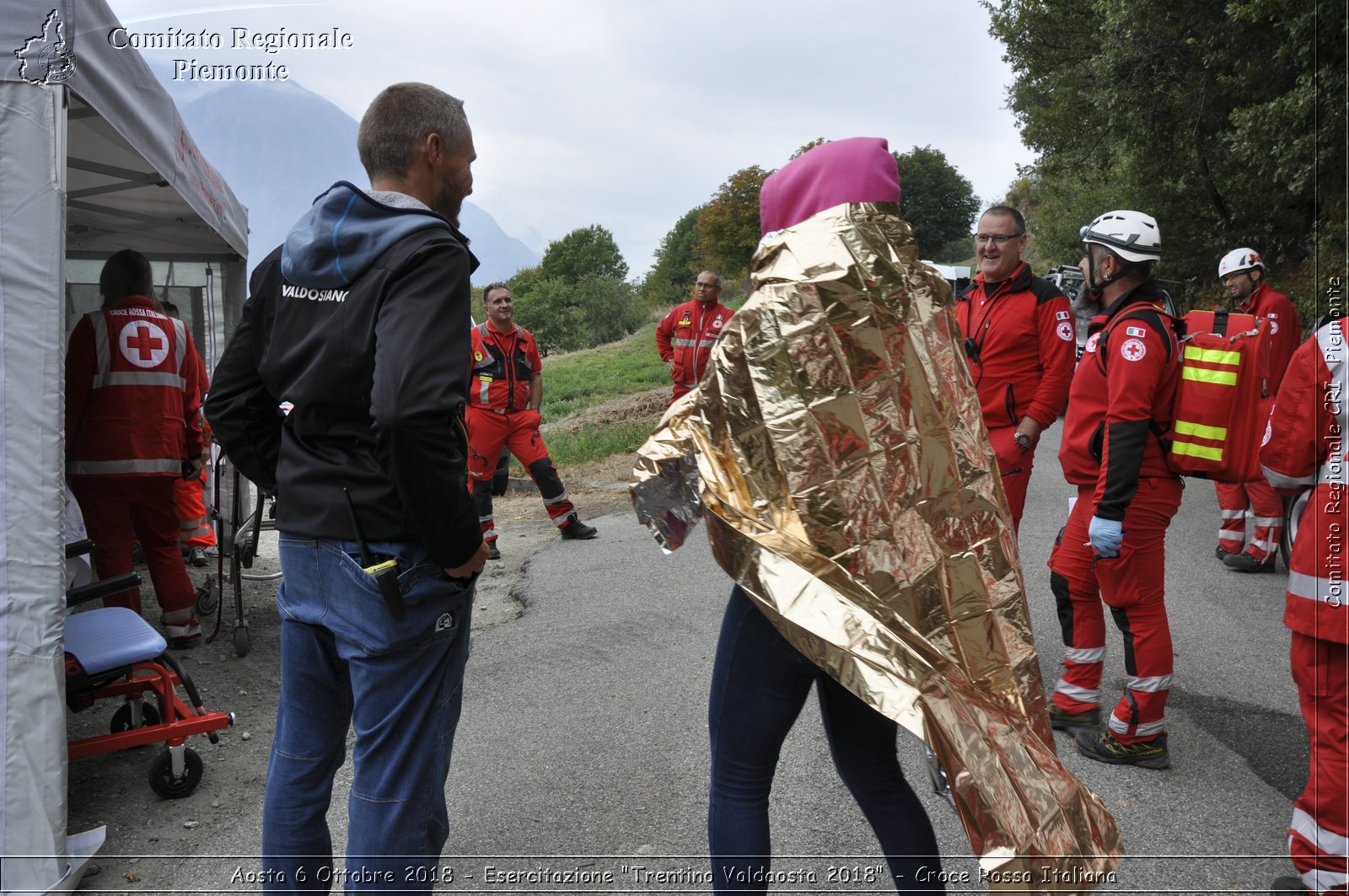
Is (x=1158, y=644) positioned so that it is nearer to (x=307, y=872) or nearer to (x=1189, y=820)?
(x=1189, y=820)

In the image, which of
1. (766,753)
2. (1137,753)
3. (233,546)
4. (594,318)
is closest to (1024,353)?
(1137,753)

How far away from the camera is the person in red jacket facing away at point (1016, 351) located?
4.23m

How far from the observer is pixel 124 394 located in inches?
198

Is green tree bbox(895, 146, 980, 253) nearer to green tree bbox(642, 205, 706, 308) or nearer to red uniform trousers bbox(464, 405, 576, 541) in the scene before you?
green tree bbox(642, 205, 706, 308)

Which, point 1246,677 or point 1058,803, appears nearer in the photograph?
point 1058,803

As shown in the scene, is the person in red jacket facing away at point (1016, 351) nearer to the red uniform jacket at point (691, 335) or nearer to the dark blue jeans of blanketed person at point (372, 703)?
the dark blue jeans of blanketed person at point (372, 703)

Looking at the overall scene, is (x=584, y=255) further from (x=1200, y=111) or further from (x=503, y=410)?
(x=503, y=410)

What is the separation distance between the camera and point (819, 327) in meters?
2.01

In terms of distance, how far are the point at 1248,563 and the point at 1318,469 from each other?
4.68 metres

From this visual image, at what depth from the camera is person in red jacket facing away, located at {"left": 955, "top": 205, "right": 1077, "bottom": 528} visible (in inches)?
166

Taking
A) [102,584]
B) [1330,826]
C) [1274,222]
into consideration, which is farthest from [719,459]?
[1274,222]

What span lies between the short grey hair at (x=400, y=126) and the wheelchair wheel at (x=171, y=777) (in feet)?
8.60

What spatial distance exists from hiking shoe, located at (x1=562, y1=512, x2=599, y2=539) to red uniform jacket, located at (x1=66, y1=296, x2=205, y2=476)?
3507mm

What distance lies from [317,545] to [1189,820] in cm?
310
